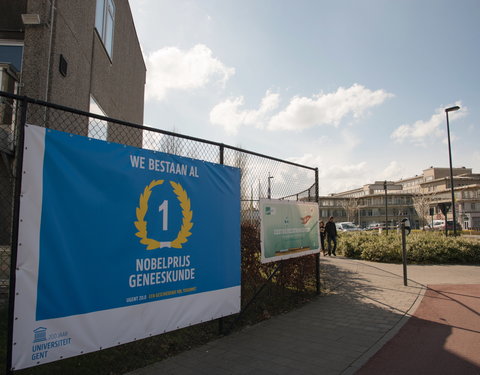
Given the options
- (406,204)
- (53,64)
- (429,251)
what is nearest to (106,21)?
(53,64)

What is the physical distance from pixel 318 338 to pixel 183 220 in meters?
2.60

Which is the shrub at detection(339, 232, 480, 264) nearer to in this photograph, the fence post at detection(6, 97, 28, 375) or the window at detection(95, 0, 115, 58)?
the window at detection(95, 0, 115, 58)

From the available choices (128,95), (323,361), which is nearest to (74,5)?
(128,95)

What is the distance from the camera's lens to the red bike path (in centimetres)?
380

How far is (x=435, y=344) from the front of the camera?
14.9 ft

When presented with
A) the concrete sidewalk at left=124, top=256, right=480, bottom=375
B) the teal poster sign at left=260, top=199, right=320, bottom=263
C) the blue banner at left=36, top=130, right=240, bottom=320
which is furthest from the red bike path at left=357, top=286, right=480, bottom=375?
the blue banner at left=36, top=130, right=240, bottom=320

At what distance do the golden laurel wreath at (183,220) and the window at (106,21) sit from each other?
8.60 m

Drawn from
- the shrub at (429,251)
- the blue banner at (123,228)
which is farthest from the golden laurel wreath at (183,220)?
the shrub at (429,251)

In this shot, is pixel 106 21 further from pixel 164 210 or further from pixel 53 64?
pixel 164 210

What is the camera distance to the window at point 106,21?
34.5 ft

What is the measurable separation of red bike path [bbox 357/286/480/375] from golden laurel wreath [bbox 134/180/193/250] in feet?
8.21

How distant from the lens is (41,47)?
22.8 feet

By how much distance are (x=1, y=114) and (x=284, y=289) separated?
7056 mm

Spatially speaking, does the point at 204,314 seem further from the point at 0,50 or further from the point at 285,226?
the point at 0,50
